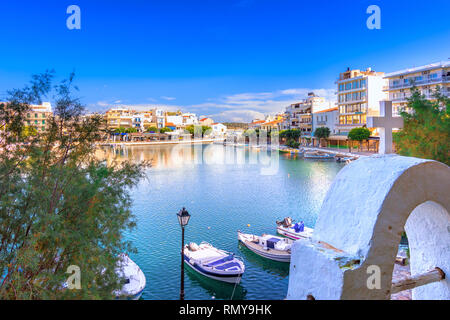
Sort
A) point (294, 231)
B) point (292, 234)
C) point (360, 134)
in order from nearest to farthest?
point (292, 234)
point (294, 231)
point (360, 134)

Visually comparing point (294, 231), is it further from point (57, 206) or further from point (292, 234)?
point (57, 206)

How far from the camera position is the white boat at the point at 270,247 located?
16.1m

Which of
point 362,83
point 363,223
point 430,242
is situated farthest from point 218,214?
point 362,83

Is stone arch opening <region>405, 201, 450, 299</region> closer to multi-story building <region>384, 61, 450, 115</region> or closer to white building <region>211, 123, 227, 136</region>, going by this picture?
multi-story building <region>384, 61, 450, 115</region>

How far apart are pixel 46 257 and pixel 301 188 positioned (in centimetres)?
2861

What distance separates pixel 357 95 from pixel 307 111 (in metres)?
27.2

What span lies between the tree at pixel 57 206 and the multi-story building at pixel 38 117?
0.54 feet

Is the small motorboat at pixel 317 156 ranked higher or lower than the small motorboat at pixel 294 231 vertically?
higher

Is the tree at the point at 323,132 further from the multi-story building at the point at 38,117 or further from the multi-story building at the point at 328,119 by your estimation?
the multi-story building at the point at 38,117

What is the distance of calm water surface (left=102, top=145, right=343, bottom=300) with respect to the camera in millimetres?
13930

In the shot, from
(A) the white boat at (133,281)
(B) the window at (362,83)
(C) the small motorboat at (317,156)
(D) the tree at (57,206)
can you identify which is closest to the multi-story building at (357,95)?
(B) the window at (362,83)

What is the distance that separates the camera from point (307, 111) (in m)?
89.1
